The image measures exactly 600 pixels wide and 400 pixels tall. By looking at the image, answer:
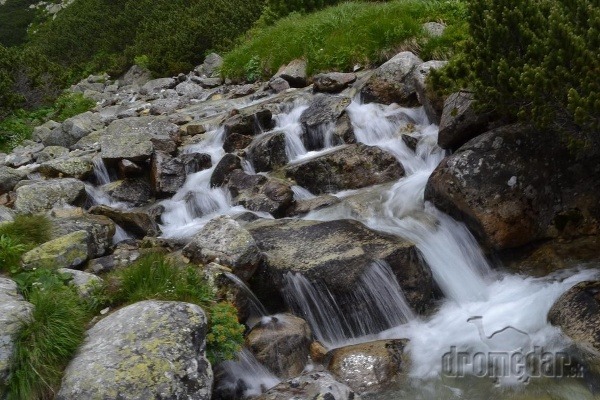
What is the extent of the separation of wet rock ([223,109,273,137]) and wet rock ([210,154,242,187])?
1.42 metres

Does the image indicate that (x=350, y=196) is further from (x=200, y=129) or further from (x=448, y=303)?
(x=200, y=129)

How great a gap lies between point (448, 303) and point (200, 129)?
8.24m

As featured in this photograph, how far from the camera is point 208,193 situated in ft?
35.2

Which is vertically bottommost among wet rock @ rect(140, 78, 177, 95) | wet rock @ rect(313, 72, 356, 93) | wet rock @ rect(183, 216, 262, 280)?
wet rock @ rect(183, 216, 262, 280)

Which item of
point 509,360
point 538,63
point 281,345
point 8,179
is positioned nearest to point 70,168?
point 8,179

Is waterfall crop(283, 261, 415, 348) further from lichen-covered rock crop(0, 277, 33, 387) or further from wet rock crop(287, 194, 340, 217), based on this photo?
lichen-covered rock crop(0, 277, 33, 387)

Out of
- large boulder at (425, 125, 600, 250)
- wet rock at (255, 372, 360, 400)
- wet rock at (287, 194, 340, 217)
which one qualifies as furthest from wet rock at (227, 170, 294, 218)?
wet rock at (255, 372, 360, 400)

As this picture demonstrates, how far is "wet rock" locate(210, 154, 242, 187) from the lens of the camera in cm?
1099

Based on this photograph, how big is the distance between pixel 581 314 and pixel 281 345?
3.13 m

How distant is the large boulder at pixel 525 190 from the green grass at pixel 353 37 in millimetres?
6123

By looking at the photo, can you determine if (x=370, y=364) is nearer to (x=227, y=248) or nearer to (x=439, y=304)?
(x=439, y=304)

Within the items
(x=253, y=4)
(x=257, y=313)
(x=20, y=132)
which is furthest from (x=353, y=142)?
(x=253, y=4)

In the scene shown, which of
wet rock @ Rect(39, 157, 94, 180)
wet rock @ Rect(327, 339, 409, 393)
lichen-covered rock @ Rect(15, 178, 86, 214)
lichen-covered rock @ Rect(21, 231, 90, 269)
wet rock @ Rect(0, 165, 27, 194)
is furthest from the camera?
wet rock @ Rect(39, 157, 94, 180)

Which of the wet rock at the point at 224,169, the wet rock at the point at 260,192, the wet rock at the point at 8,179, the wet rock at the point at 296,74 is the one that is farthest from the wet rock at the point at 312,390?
the wet rock at the point at 296,74
